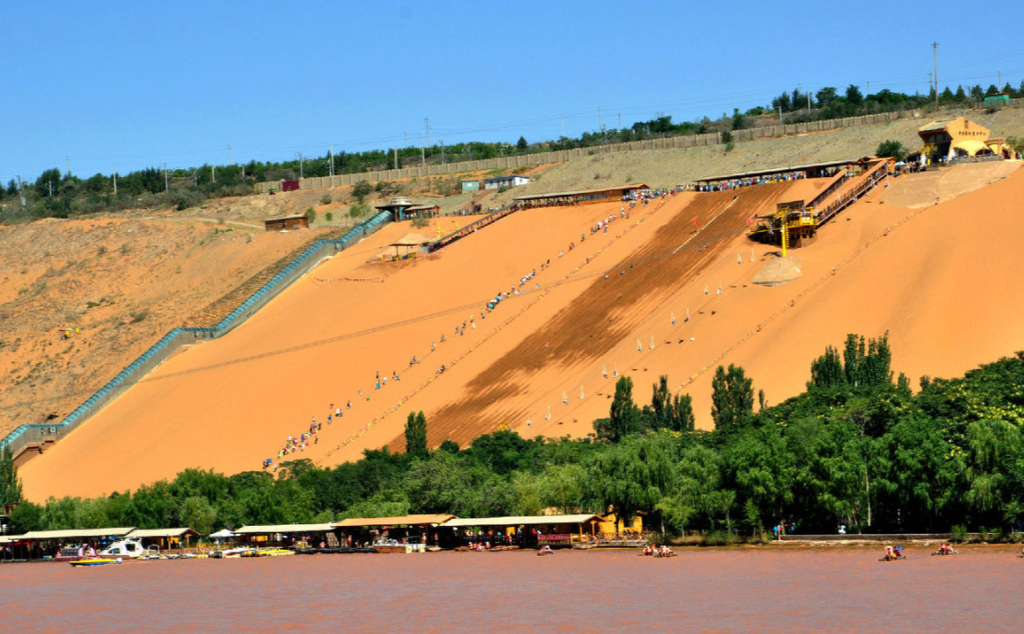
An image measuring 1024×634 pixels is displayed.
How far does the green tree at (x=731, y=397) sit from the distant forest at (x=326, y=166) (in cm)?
6347

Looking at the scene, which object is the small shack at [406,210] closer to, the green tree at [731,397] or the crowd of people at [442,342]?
the crowd of people at [442,342]

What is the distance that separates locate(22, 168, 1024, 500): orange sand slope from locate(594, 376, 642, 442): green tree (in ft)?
10.7

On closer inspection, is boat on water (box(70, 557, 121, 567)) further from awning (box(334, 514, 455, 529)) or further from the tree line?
awning (box(334, 514, 455, 529))

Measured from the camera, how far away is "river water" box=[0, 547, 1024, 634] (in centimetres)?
3319

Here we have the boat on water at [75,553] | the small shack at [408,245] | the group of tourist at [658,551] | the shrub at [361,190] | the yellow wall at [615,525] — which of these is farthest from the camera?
the shrub at [361,190]

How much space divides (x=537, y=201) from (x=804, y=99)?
5044 centimetres

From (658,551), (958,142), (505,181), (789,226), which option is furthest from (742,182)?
(658,551)

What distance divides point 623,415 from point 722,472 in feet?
34.8

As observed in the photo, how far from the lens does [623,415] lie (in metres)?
59.5

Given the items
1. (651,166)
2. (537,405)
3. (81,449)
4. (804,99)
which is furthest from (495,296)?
(804,99)

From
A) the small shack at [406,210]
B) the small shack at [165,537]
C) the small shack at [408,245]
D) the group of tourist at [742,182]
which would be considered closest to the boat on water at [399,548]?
the small shack at [165,537]

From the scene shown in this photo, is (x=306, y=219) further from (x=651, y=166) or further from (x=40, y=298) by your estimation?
(x=651, y=166)

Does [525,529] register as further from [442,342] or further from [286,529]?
[442,342]

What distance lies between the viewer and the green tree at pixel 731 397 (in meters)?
58.1
